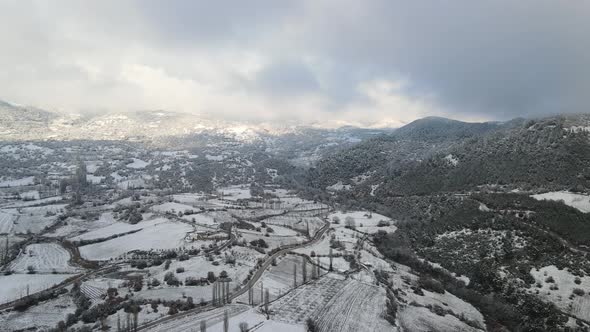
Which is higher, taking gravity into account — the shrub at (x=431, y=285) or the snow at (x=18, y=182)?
the snow at (x=18, y=182)

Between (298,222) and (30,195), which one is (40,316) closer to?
(298,222)

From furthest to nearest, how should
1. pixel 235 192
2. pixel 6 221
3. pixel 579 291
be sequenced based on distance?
1. pixel 235 192
2. pixel 6 221
3. pixel 579 291

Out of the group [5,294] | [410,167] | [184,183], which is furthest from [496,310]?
[184,183]

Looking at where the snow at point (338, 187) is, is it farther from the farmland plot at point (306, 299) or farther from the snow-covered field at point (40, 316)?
the snow-covered field at point (40, 316)

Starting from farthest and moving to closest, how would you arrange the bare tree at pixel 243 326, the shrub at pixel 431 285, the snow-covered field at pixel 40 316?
the shrub at pixel 431 285 → the snow-covered field at pixel 40 316 → the bare tree at pixel 243 326

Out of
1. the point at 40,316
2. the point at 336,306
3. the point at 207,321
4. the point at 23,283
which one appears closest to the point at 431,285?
the point at 336,306

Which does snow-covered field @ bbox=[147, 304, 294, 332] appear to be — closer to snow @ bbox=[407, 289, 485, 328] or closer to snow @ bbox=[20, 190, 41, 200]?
snow @ bbox=[407, 289, 485, 328]

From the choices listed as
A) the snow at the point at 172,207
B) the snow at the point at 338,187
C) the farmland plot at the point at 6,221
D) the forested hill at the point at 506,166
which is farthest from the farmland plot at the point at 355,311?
the snow at the point at 338,187

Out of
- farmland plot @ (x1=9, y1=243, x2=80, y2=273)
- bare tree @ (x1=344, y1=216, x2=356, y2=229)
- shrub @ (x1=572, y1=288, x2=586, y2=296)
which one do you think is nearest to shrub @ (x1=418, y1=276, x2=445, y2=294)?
shrub @ (x1=572, y1=288, x2=586, y2=296)
